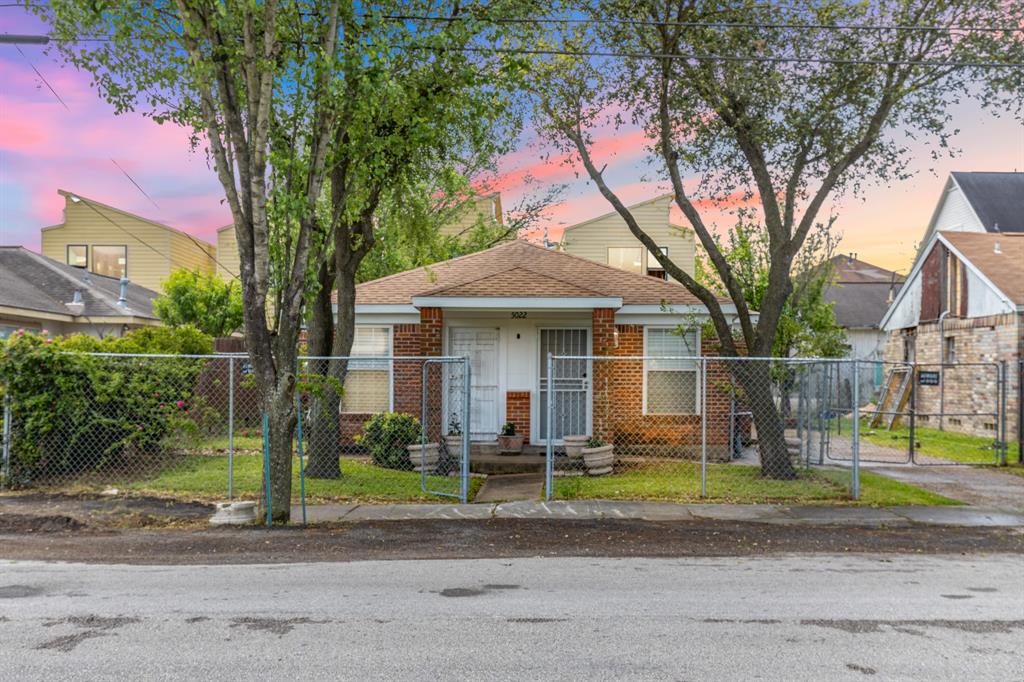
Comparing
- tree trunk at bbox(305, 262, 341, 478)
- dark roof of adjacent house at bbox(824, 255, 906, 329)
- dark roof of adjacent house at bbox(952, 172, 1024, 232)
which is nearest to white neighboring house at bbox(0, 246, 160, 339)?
tree trunk at bbox(305, 262, 341, 478)

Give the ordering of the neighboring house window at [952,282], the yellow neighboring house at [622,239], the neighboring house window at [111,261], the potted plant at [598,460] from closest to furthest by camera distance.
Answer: the potted plant at [598,460]
the neighboring house window at [952,282]
the yellow neighboring house at [622,239]
the neighboring house window at [111,261]

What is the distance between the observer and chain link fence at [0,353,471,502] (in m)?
9.92

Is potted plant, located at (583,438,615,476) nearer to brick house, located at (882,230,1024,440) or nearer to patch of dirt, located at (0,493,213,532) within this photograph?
patch of dirt, located at (0,493,213,532)

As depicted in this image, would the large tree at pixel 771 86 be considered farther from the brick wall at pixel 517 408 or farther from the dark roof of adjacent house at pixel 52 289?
the dark roof of adjacent house at pixel 52 289

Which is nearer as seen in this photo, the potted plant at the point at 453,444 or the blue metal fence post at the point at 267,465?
the blue metal fence post at the point at 267,465

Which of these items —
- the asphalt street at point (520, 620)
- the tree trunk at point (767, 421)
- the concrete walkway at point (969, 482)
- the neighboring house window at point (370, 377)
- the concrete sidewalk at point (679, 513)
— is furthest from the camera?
the neighboring house window at point (370, 377)

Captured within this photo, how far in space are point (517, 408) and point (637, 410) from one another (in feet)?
7.65

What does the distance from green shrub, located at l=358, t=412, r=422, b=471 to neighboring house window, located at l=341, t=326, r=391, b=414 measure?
1693 mm

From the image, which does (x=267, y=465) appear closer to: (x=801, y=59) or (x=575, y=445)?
(x=575, y=445)

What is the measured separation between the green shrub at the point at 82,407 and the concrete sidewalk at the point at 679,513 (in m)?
2.78

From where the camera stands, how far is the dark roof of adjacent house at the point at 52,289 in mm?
16656

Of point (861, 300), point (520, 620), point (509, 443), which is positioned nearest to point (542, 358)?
point (509, 443)

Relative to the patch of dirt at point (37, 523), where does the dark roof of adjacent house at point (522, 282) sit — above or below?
above

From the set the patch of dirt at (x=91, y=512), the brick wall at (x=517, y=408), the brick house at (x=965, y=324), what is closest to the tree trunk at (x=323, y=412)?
the patch of dirt at (x=91, y=512)
